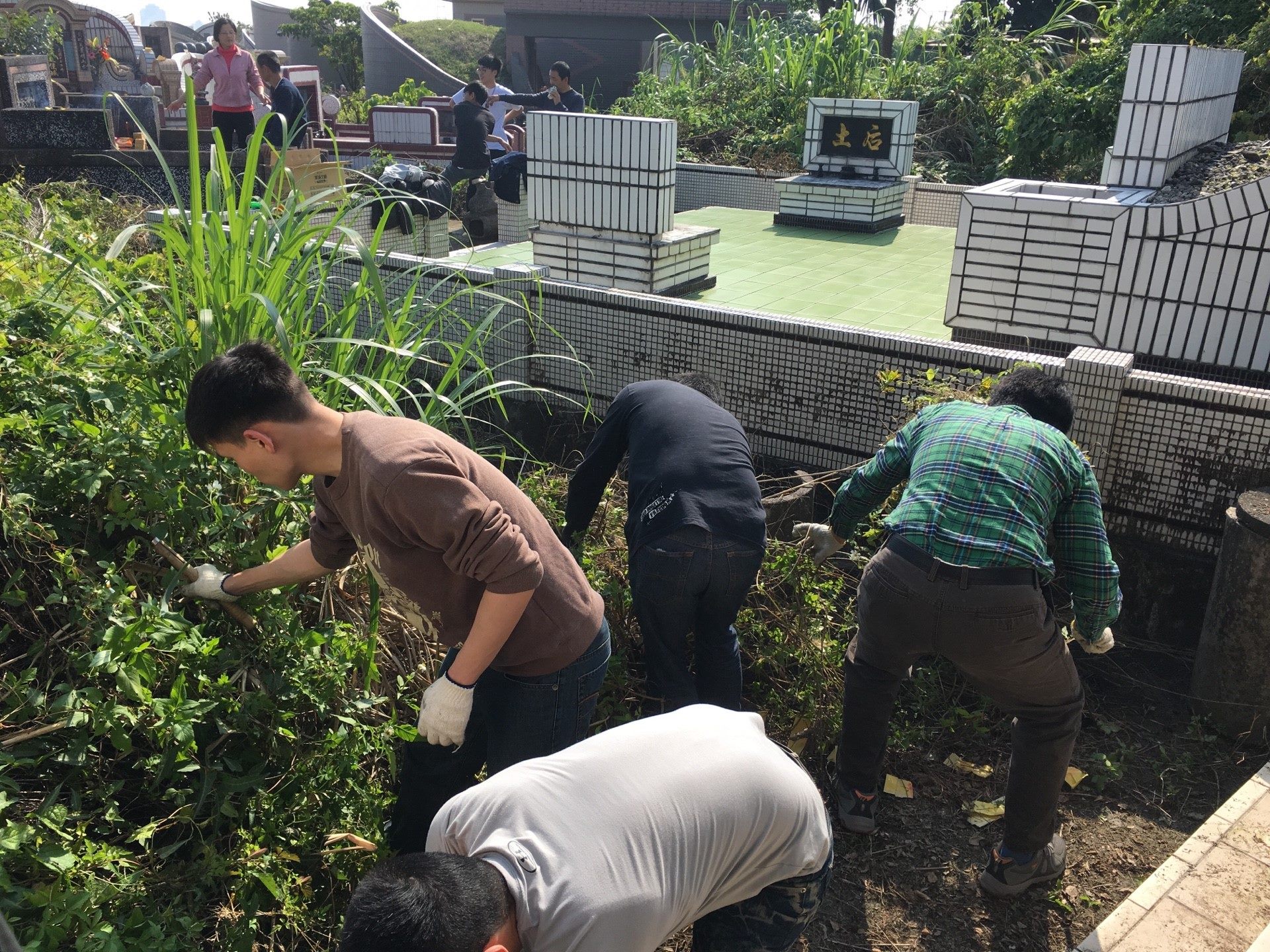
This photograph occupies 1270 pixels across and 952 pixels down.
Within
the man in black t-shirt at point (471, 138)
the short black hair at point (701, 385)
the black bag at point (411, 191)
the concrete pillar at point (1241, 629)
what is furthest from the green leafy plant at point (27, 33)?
the concrete pillar at point (1241, 629)

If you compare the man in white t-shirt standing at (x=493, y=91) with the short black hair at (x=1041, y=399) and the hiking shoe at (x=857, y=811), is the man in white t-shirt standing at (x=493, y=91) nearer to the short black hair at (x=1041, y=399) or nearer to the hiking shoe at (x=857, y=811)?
the short black hair at (x=1041, y=399)

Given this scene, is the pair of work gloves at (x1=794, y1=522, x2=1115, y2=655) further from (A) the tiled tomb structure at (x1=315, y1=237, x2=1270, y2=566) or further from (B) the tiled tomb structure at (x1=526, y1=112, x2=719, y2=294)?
(B) the tiled tomb structure at (x1=526, y1=112, x2=719, y2=294)

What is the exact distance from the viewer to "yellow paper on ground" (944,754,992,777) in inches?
143

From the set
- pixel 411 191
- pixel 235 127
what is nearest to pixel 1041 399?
pixel 411 191

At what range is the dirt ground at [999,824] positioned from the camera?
3.04 m

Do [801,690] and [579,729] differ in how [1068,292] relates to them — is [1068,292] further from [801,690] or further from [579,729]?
[579,729]

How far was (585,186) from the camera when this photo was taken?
249 inches

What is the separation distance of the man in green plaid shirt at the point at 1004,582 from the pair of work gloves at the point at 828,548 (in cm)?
1

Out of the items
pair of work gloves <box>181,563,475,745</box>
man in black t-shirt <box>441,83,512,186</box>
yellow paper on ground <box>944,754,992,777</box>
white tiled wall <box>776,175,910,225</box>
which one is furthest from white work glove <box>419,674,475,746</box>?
man in black t-shirt <box>441,83,512,186</box>

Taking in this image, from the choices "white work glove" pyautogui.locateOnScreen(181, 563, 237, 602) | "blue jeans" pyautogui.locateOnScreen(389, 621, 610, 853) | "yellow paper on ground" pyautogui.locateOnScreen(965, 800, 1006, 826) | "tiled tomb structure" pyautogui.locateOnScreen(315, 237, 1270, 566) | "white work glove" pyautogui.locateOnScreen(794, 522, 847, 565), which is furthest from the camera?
"tiled tomb structure" pyautogui.locateOnScreen(315, 237, 1270, 566)

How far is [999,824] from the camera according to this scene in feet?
11.2

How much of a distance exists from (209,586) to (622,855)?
146 cm

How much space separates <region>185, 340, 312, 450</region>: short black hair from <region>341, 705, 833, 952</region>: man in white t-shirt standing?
3.00 ft

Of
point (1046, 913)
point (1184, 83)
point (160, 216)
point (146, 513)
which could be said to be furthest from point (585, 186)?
point (1046, 913)
